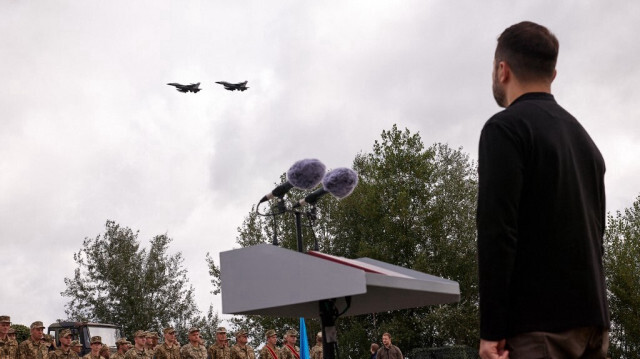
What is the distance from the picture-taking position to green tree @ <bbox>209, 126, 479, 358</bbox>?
36250 mm

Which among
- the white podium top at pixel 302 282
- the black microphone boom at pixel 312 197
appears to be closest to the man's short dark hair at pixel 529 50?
the white podium top at pixel 302 282

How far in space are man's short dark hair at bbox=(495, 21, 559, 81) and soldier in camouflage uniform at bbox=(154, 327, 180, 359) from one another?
16.8 metres

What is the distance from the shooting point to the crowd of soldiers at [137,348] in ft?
52.5

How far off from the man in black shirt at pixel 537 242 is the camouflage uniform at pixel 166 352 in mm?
16889

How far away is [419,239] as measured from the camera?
1519 inches

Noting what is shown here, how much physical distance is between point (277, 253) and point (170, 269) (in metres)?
43.8

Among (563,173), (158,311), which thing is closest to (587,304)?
(563,173)

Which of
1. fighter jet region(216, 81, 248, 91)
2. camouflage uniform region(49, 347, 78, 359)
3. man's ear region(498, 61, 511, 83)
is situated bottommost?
camouflage uniform region(49, 347, 78, 359)

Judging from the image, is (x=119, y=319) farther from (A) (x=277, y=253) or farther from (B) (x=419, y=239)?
(A) (x=277, y=253)

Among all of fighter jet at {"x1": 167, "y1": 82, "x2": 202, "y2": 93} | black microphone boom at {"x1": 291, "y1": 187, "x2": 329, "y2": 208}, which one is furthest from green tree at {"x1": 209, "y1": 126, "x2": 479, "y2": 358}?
black microphone boom at {"x1": 291, "y1": 187, "x2": 329, "y2": 208}

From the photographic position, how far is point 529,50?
2.60 meters

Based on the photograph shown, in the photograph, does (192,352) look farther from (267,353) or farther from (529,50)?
(529,50)

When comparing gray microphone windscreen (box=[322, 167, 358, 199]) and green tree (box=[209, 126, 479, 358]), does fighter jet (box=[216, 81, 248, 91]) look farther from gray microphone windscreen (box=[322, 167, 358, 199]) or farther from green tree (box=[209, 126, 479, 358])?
green tree (box=[209, 126, 479, 358])

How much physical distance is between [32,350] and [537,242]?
15930mm
